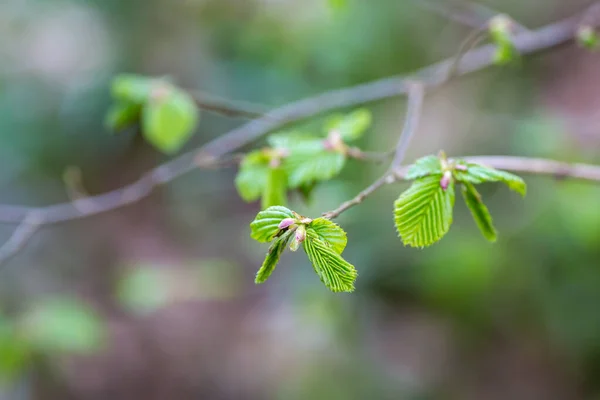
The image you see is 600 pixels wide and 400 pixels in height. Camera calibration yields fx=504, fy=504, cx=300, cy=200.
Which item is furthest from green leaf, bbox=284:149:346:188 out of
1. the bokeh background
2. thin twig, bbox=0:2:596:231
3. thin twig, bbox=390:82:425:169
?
the bokeh background

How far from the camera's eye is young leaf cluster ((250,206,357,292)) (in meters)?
0.57

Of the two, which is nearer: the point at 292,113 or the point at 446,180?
the point at 446,180

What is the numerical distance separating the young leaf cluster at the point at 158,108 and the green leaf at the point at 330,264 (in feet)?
2.51

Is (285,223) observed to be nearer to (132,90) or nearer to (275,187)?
(275,187)

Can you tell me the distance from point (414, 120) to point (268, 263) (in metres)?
0.53

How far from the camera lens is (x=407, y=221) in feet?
2.17

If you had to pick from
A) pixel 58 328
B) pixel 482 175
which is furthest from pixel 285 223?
pixel 58 328

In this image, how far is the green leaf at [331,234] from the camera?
59 centimetres

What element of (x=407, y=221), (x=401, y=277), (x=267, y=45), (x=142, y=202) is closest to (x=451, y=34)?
(x=267, y=45)

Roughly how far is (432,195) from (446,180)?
0.09ft

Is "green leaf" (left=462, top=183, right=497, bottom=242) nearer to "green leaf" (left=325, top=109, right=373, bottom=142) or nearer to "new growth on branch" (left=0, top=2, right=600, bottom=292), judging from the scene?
"new growth on branch" (left=0, top=2, right=600, bottom=292)

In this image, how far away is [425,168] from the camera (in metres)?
0.69

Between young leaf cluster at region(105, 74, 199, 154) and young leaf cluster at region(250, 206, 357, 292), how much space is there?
2.36ft

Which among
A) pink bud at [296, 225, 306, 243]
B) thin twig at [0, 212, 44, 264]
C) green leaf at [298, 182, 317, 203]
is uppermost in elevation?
thin twig at [0, 212, 44, 264]
